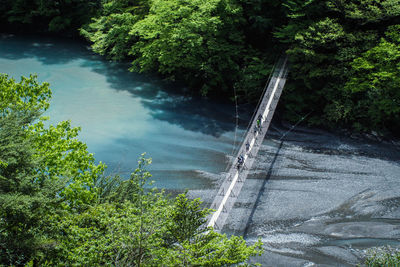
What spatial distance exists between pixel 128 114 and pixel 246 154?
368 inches

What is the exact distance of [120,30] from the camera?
2444 centimetres

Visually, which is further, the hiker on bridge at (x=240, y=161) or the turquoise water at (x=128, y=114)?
the turquoise water at (x=128, y=114)

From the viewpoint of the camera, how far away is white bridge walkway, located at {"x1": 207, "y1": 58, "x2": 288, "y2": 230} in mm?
12630

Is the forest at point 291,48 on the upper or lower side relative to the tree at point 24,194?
upper

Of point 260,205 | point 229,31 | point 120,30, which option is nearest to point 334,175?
point 260,205

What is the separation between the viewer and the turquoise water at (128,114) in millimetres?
18094

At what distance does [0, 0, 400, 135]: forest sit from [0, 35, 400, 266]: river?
137 cm

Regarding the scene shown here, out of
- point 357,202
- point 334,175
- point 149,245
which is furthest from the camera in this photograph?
point 334,175

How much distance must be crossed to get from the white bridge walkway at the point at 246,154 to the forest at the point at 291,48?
1.37m

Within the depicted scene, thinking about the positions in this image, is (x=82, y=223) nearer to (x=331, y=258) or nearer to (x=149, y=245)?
(x=149, y=245)

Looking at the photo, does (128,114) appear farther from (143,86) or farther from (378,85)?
(378,85)

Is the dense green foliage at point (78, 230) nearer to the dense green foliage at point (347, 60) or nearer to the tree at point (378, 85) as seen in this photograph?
the tree at point (378, 85)

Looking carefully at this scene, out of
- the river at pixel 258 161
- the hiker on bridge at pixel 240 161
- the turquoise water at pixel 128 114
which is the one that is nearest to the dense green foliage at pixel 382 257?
the river at pixel 258 161

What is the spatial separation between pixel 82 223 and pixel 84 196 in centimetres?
128
